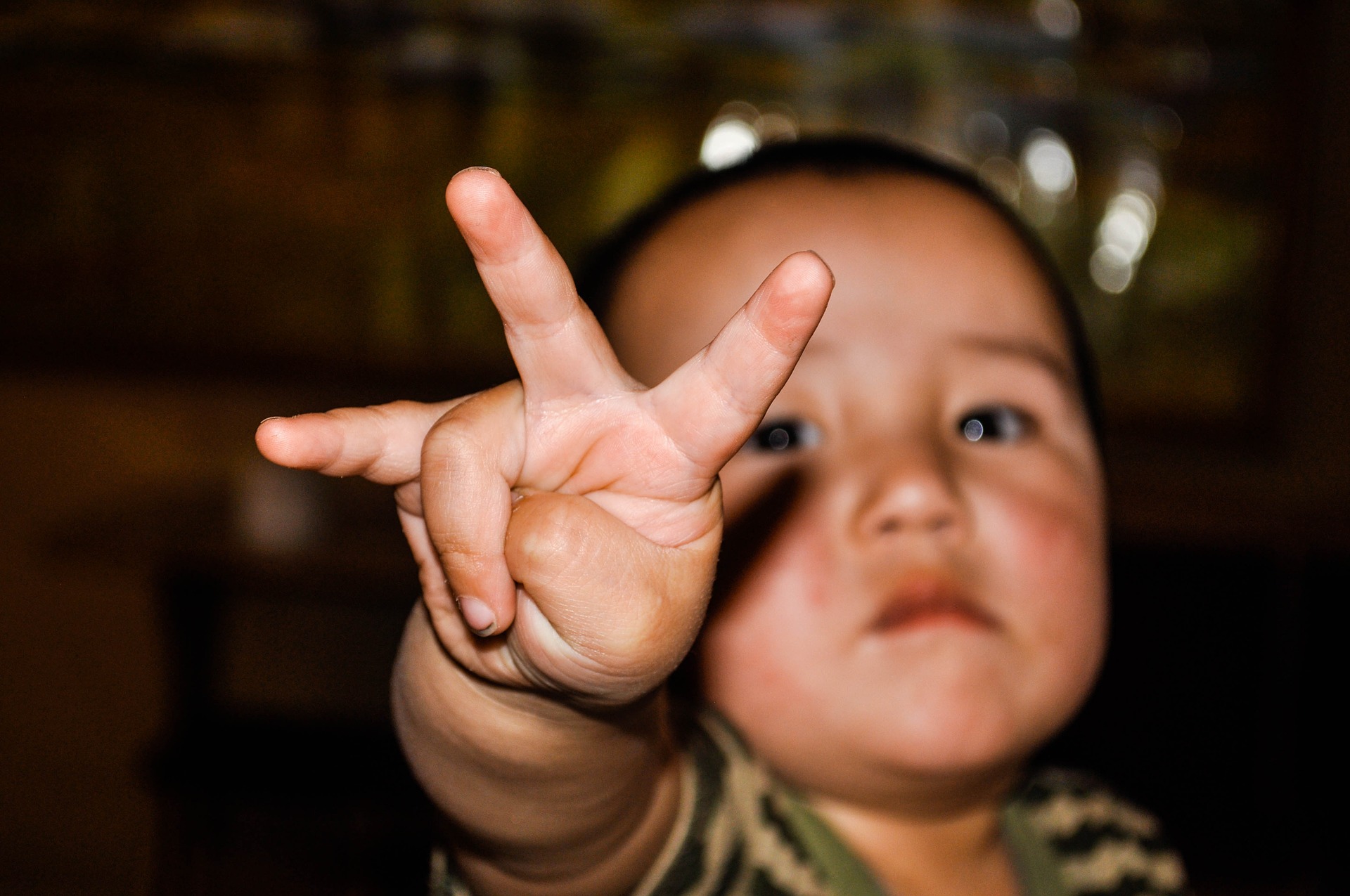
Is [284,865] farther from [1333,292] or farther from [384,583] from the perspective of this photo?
[1333,292]

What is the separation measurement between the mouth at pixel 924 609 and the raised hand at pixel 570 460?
9.7 inches

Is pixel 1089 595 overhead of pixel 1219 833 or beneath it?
overhead

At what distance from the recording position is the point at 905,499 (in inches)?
25.2

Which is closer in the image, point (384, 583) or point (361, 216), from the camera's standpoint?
point (384, 583)

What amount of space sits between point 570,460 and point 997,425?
0.43 m

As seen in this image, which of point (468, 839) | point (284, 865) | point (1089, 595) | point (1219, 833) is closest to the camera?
point (468, 839)

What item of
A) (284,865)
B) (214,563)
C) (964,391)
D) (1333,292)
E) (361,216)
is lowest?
(284,865)

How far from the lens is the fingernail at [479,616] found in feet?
1.28

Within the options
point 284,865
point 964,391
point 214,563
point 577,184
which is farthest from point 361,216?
point 964,391

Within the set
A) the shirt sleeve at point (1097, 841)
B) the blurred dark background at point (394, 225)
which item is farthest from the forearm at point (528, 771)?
the blurred dark background at point (394, 225)

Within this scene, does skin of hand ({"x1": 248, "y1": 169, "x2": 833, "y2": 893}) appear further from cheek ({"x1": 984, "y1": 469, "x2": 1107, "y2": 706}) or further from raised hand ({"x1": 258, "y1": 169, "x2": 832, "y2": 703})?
cheek ({"x1": 984, "y1": 469, "x2": 1107, "y2": 706})

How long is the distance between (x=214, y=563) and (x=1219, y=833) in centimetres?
169

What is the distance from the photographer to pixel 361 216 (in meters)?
2.44

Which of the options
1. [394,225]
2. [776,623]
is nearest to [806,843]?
[776,623]
